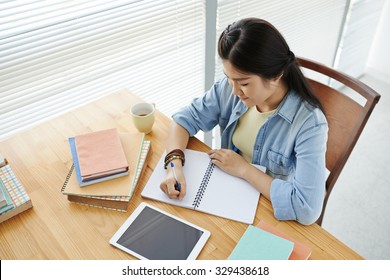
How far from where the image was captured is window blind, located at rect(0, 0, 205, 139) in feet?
4.23

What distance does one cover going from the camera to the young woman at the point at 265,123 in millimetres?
966

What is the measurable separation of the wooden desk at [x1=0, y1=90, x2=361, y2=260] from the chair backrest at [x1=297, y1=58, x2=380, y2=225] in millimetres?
332

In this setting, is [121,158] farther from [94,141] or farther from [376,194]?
[376,194]

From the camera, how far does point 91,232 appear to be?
0.95 metres

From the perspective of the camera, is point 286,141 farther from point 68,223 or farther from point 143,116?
point 68,223

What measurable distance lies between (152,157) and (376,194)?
1617mm

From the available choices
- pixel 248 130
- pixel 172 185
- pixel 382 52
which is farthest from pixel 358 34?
pixel 172 185

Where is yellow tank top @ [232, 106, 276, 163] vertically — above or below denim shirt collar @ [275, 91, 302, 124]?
below

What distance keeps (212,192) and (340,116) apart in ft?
1.76

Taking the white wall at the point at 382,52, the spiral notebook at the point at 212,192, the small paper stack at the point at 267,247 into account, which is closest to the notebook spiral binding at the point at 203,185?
the spiral notebook at the point at 212,192

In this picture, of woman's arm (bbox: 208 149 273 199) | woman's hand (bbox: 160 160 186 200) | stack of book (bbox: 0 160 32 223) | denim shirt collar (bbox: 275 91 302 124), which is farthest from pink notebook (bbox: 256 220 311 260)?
stack of book (bbox: 0 160 32 223)

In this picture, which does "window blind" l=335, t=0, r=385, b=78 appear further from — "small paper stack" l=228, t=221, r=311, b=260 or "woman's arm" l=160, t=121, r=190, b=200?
"small paper stack" l=228, t=221, r=311, b=260

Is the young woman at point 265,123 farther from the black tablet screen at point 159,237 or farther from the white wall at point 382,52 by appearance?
the white wall at point 382,52

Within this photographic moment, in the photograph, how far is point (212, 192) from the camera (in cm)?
104
